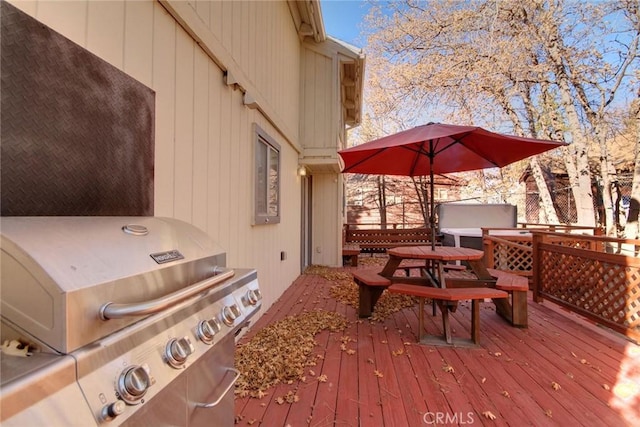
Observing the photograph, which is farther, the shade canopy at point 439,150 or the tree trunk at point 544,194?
the tree trunk at point 544,194

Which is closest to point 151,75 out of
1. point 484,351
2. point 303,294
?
point 484,351

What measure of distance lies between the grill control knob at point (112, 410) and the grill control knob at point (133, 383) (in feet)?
0.06

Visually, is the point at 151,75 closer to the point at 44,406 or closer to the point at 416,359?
the point at 44,406

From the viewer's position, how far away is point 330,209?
24.6ft

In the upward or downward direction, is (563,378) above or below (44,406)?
below

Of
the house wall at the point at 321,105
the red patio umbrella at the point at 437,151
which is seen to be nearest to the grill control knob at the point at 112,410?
the red patio umbrella at the point at 437,151

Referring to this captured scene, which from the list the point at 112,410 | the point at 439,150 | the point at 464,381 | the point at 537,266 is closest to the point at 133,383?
the point at 112,410

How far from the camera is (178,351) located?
34.2 inches

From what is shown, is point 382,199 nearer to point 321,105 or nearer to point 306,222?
point 306,222

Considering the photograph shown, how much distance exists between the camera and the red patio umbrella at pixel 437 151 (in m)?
3.14

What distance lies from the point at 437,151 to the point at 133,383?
4114mm

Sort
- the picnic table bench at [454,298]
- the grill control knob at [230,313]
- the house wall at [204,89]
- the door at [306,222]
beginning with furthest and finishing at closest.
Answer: the door at [306,222] → the picnic table bench at [454,298] → the house wall at [204,89] → the grill control knob at [230,313]

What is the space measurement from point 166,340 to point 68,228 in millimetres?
423

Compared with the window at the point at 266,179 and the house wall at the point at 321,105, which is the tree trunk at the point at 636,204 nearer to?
the house wall at the point at 321,105
